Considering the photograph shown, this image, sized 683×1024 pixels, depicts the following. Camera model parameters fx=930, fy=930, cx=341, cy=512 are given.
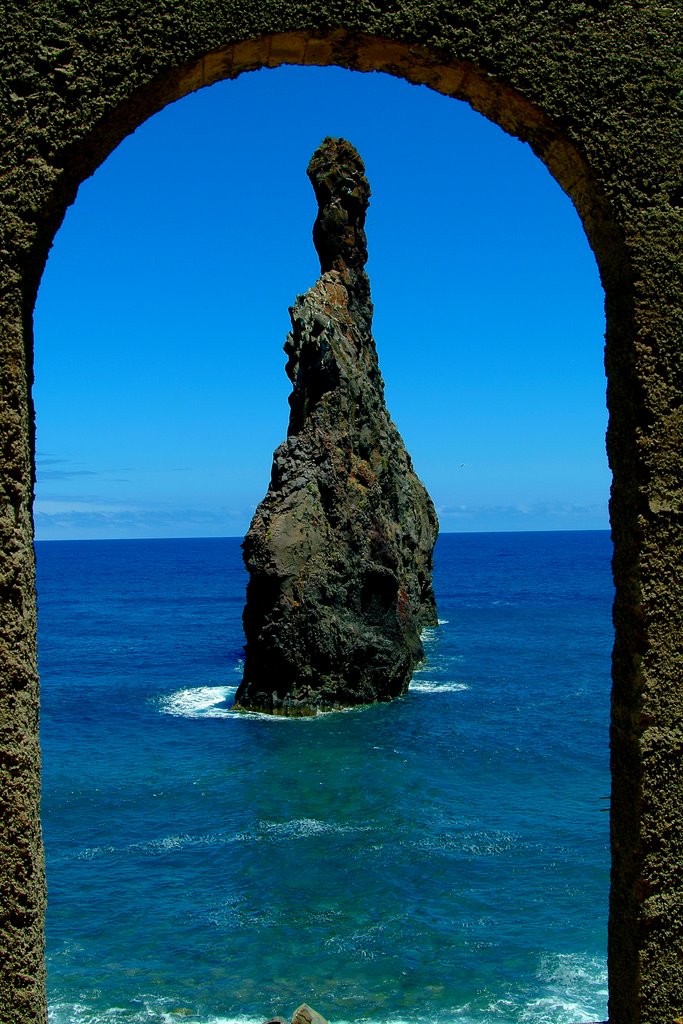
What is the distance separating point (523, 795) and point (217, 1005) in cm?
1299

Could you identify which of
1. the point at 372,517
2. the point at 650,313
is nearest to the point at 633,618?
the point at 650,313

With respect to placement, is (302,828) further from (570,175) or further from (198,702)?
(570,175)

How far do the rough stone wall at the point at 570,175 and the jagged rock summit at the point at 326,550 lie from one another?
28885 millimetres

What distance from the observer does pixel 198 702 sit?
39062 mm

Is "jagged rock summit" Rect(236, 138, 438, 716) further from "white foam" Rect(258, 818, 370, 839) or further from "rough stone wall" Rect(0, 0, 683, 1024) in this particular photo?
"rough stone wall" Rect(0, 0, 683, 1024)

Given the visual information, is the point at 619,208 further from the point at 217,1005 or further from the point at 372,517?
the point at 372,517

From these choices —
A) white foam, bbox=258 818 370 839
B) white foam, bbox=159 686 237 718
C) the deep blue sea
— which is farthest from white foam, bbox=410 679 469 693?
white foam, bbox=258 818 370 839

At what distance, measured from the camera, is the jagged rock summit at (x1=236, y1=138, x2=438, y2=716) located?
3306 centimetres

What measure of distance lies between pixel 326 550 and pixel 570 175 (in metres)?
30.0

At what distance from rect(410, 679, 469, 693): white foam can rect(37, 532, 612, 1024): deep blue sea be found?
25 centimetres

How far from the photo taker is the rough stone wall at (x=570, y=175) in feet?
12.2

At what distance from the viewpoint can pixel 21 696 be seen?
3686mm

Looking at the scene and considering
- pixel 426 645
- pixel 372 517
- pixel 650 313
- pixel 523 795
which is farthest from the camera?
pixel 426 645

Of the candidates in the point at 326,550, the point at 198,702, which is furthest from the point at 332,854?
the point at 198,702
